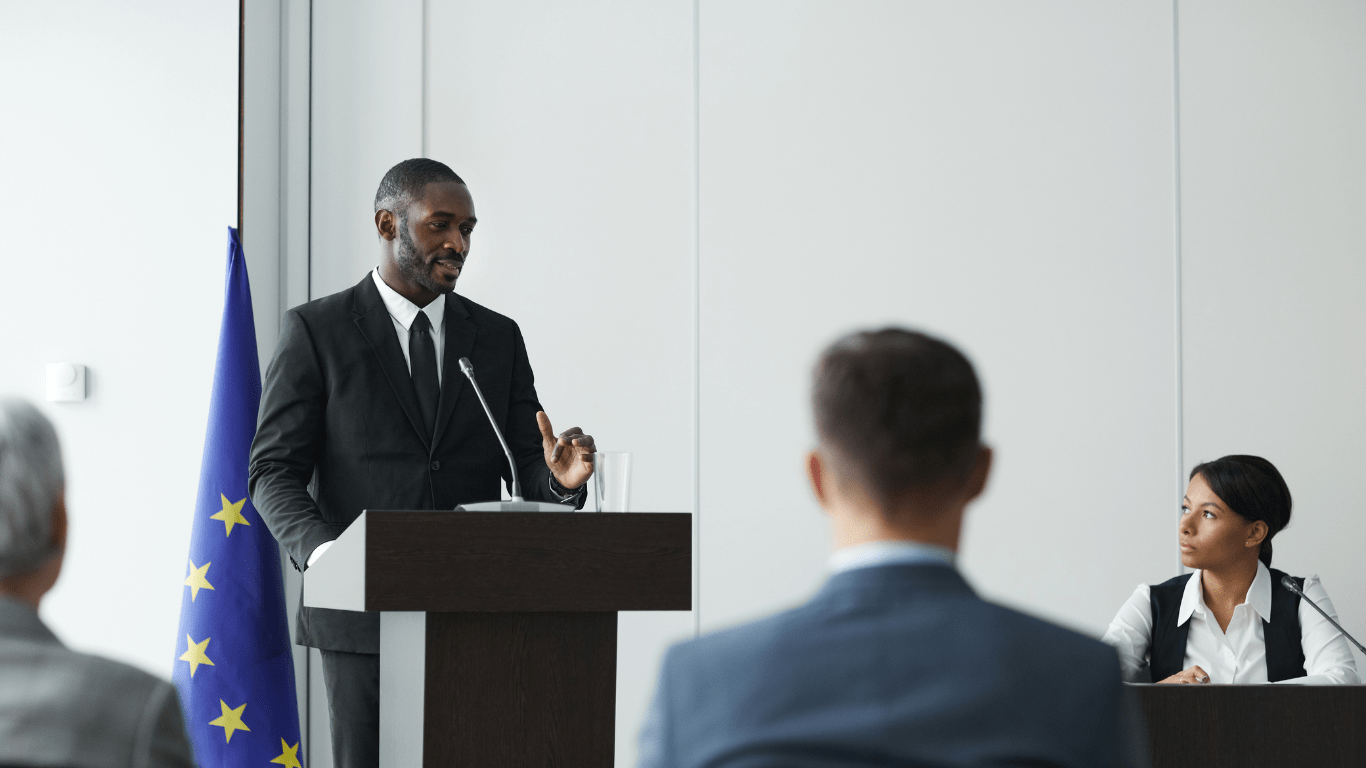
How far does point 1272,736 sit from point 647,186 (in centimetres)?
262

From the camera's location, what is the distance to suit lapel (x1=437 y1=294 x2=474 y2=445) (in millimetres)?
2381

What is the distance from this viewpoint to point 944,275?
3.88 metres

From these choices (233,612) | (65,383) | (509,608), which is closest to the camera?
(509,608)

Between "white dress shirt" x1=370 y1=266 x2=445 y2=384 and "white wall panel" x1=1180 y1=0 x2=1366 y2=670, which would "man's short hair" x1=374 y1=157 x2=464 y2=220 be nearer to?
"white dress shirt" x1=370 y1=266 x2=445 y2=384

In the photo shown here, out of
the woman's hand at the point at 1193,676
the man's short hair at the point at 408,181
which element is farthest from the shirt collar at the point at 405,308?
the woman's hand at the point at 1193,676

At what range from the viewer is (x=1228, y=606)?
3.01 metres

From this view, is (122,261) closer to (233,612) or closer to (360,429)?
(233,612)

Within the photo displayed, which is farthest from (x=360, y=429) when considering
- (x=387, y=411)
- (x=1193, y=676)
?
(x=1193, y=676)

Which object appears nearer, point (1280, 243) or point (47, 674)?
point (47, 674)

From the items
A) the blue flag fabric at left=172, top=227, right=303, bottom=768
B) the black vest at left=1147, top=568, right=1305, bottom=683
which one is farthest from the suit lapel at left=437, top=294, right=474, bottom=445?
the black vest at left=1147, top=568, right=1305, bottom=683

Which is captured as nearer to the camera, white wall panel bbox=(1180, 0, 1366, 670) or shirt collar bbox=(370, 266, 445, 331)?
shirt collar bbox=(370, 266, 445, 331)

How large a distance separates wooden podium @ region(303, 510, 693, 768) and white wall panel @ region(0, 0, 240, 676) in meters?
2.18

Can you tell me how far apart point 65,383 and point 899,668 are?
11.3 ft

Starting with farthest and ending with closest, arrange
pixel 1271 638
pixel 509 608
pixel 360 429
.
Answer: pixel 1271 638, pixel 360 429, pixel 509 608
